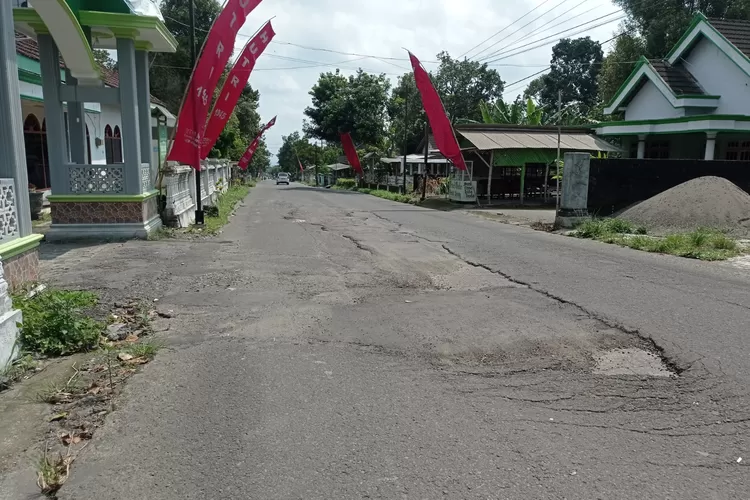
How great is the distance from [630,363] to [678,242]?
7957mm

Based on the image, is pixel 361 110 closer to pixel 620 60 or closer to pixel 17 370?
pixel 620 60

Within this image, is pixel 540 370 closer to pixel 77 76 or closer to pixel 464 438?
pixel 464 438

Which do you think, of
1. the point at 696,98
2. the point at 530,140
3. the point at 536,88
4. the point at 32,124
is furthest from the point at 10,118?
the point at 536,88

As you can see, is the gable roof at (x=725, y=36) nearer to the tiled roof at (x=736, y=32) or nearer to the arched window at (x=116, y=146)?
the tiled roof at (x=736, y=32)

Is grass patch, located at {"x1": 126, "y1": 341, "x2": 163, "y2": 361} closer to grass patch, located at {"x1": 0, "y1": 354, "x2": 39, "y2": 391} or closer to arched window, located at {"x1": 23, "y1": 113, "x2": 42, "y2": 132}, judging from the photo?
grass patch, located at {"x1": 0, "y1": 354, "x2": 39, "y2": 391}

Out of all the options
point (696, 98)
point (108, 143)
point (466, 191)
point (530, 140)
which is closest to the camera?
point (108, 143)

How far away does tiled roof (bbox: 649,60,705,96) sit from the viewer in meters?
24.5

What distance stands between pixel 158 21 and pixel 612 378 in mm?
11142

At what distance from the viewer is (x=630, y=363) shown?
5.10m

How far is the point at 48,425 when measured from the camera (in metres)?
3.90

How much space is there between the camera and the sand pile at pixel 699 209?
14086 millimetres

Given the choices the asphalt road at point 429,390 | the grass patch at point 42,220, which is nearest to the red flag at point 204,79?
the grass patch at point 42,220

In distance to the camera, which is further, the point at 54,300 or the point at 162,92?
the point at 162,92

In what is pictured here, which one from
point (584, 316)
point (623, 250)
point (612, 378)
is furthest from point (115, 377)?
point (623, 250)
